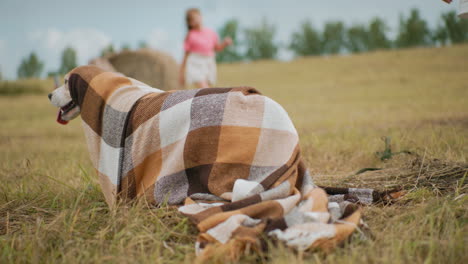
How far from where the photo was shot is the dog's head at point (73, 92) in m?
2.33

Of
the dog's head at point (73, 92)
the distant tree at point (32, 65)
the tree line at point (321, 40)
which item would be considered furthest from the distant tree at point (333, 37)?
the dog's head at point (73, 92)

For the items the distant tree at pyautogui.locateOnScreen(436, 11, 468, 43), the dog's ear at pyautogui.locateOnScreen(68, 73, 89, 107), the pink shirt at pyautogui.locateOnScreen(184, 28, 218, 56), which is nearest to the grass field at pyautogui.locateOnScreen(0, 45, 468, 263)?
the dog's ear at pyautogui.locateOnScreen(68, 73, 89, 107)

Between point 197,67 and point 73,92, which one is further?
point 197,67

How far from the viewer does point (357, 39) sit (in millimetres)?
57344

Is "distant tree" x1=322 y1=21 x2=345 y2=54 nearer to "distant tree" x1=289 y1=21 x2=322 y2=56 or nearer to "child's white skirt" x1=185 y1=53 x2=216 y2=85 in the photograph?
"distant tree" x1=289 y1=21 x2=322 y2=56

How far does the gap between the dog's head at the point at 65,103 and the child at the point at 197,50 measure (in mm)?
4025

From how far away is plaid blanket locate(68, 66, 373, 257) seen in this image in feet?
5.51

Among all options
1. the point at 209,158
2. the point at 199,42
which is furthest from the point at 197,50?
the point at 209,158

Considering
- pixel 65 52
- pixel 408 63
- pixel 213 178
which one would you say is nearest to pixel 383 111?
pixel 213 178

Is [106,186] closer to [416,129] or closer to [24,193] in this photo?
[24,193]

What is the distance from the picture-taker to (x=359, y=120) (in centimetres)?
573

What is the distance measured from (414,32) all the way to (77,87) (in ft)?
174

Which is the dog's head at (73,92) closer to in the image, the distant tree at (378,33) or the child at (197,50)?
the child at (197,50)

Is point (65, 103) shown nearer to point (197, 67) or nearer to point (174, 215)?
point (174, 215)
